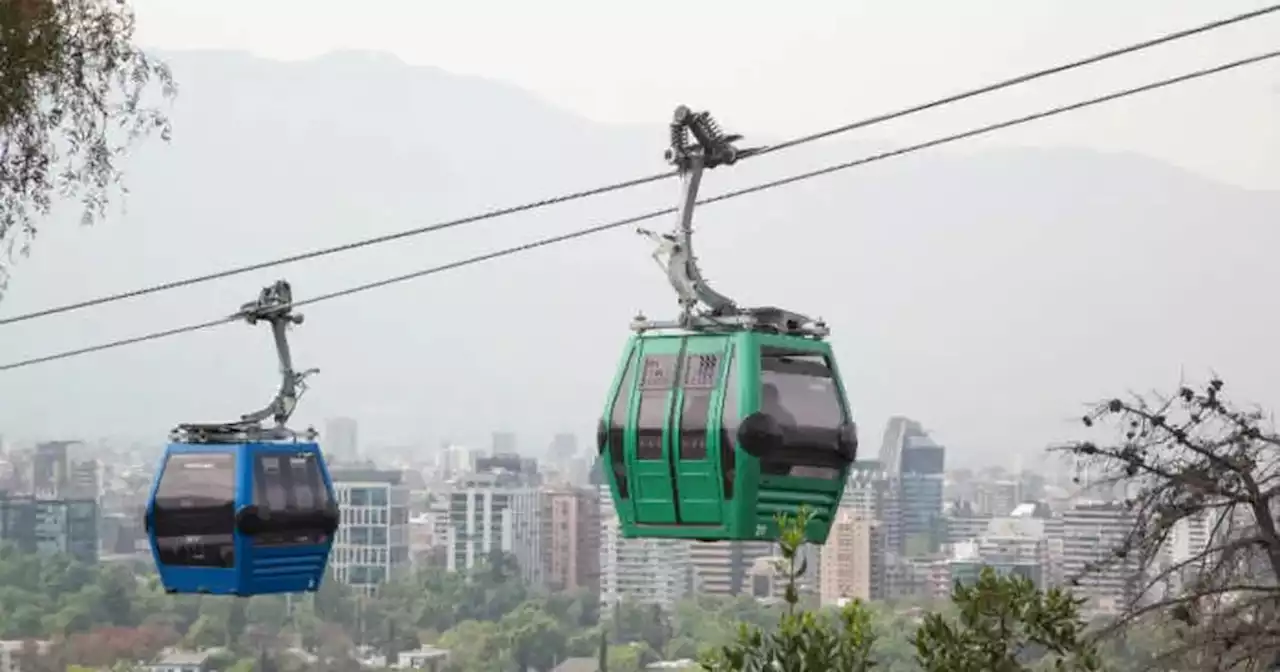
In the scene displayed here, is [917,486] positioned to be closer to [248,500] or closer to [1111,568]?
[248,500]

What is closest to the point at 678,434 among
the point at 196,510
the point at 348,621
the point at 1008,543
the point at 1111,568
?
the point at 1111,568

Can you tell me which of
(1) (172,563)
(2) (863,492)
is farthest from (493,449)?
(1) (172,563)

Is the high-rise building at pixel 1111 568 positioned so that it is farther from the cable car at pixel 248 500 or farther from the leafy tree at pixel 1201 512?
the cable car at pixel 248 500

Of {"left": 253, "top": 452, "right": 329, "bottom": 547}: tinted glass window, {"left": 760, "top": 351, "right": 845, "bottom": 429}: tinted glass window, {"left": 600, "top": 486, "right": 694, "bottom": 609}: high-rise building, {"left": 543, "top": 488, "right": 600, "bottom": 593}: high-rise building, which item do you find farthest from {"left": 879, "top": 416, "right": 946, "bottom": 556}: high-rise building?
{"left": 760, "top": 351, "right": 845, "bottom": 429}: tinted glass window

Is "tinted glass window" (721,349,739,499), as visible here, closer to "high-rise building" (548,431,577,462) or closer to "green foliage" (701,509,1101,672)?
"green foliage" (701,509,1101,672)

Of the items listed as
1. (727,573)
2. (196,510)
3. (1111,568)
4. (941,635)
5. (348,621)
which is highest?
(196,510)

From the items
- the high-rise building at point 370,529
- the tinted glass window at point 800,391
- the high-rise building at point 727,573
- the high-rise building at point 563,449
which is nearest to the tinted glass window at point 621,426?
the tinted glass window at point 800,391

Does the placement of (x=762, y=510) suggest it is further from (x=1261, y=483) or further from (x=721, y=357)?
(x=1261, y=483)
